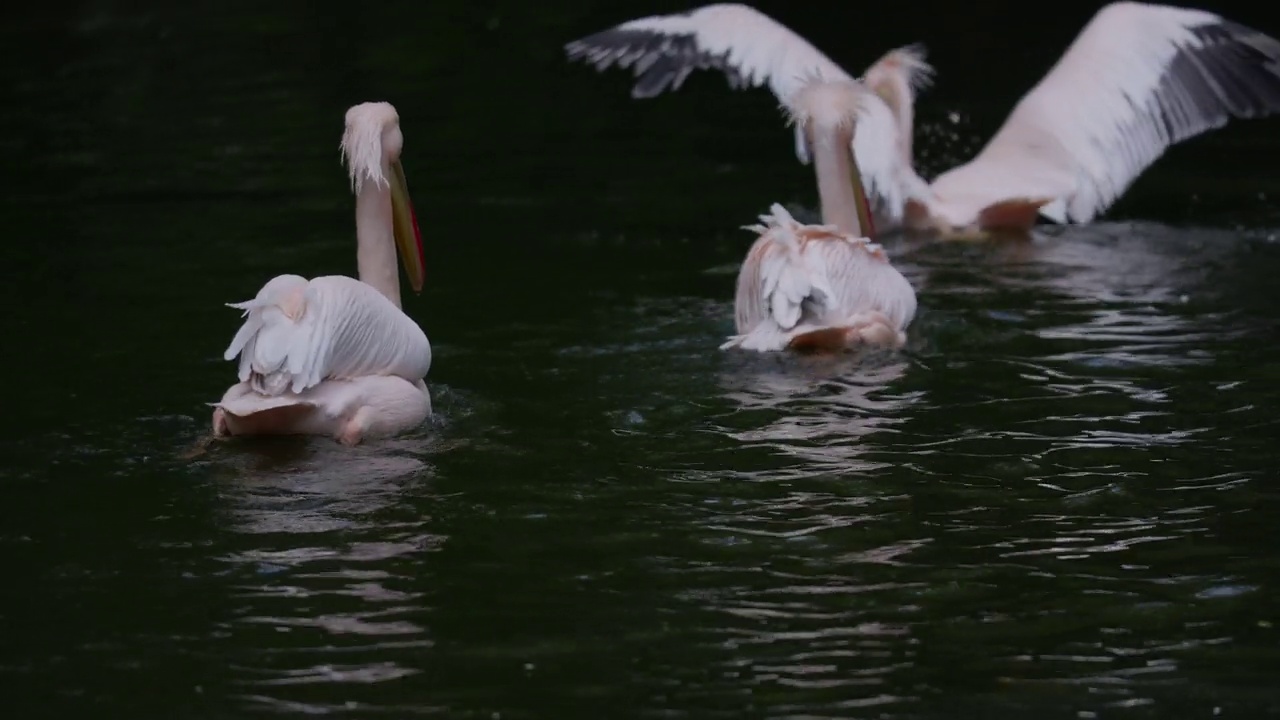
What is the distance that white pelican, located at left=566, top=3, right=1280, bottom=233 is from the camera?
Answer: 934 centimetres

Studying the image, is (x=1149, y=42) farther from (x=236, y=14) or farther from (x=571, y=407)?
(x=236, y=14)

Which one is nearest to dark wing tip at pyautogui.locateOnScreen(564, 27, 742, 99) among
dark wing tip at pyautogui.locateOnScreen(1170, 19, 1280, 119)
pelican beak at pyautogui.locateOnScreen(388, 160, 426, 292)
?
dark wing tip at pyautogui.locateOnScreen(1170, 19, 1280, 119)

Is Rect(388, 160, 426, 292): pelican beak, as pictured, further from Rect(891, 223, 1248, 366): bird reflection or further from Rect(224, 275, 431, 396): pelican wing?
Rect(891, 223, 1248, 366): bird reflection

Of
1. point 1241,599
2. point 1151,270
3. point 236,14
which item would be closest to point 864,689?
point 1241,599

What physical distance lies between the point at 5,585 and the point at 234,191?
221 inches

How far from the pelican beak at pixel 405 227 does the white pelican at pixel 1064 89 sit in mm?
3165

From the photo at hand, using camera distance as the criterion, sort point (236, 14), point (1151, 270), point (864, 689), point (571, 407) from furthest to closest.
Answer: point (236, 14) → point (1151, 270) → point (571, 407) → point (864, 689)

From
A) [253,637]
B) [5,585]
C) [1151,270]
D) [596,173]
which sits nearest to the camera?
[253,637]

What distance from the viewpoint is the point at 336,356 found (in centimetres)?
574

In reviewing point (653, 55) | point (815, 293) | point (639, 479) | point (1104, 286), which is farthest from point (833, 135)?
point (639, 479)

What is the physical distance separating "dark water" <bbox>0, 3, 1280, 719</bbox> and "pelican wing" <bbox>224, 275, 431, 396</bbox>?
24cm

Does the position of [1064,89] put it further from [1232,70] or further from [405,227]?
[405,227]

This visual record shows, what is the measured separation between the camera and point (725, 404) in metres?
6.30

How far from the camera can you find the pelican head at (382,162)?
6098 millimetres
